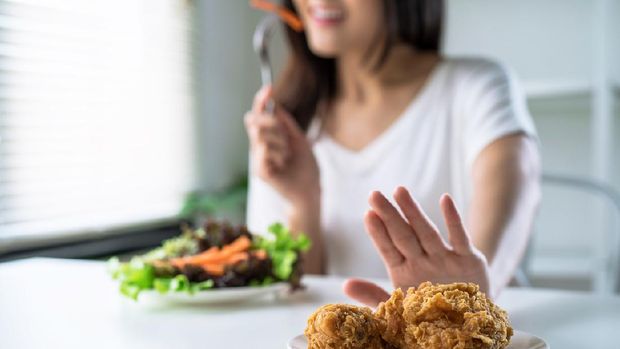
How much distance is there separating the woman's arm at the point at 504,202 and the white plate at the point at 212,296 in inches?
13.4

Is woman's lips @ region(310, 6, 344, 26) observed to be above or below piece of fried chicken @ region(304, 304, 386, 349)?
above

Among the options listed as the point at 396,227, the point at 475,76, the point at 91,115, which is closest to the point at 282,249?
the point at 396,227

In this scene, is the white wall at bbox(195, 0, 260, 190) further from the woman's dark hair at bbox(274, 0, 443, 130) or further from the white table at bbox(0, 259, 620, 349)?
the white table at bbox(0, 259, 620, 349)

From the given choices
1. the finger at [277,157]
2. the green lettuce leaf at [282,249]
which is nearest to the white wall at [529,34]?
the finger at [277,157]

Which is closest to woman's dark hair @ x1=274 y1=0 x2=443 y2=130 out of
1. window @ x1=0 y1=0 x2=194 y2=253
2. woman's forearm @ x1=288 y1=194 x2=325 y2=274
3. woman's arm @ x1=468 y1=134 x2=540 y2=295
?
woman's forearm @ x1=288 y1=194 x2=325 y2=274

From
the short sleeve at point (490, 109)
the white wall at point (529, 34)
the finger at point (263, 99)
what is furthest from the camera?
the white wall at point (529, 34)

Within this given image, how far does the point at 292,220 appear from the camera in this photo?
5.65ft

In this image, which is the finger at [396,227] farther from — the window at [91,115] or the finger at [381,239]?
the window at [91,115]

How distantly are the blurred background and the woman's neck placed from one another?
56 centimetres

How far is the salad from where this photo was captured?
1.03 metres

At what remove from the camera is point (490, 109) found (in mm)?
1525

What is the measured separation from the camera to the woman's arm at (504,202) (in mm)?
1145

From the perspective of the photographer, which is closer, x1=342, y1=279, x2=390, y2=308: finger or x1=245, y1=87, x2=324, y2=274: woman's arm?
x1=342, y1=279, x2=390, y2=308: finger

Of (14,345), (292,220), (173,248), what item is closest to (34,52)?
(292,220)
